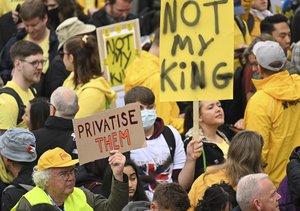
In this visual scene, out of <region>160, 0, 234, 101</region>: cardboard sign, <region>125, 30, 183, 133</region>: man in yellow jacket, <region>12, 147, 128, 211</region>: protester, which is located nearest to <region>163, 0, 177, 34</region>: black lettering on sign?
<region>160, 0, 234, 101</region>: cardboard sign

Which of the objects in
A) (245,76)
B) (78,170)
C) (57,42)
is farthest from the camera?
(57,42)

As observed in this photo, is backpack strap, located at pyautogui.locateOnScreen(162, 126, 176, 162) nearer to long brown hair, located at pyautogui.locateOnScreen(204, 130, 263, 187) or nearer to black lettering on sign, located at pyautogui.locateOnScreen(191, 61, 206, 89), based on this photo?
long brown hair, located at pyautogui.locateOnScreen(204, 130, 263, 187)

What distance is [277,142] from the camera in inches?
446

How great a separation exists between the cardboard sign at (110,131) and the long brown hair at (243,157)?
797 millimetres

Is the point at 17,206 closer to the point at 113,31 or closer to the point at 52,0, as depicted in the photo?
the point at 113,31

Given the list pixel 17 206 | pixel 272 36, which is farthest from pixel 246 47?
pixel 17 206

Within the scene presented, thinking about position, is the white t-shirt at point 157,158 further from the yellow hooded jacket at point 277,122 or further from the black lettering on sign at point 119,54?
the black lettering on sign at point 119,54

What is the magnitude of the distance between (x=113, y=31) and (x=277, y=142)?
10.0 feet

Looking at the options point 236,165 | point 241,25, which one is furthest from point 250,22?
point 236,165

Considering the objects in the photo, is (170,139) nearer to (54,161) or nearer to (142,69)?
(54,161)

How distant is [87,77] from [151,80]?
0.69 metres

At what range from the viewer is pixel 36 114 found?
11.6 m

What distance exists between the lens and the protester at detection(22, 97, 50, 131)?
1162 centimetres

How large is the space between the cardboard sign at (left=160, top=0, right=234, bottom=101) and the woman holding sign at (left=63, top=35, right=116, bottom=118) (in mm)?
2139
